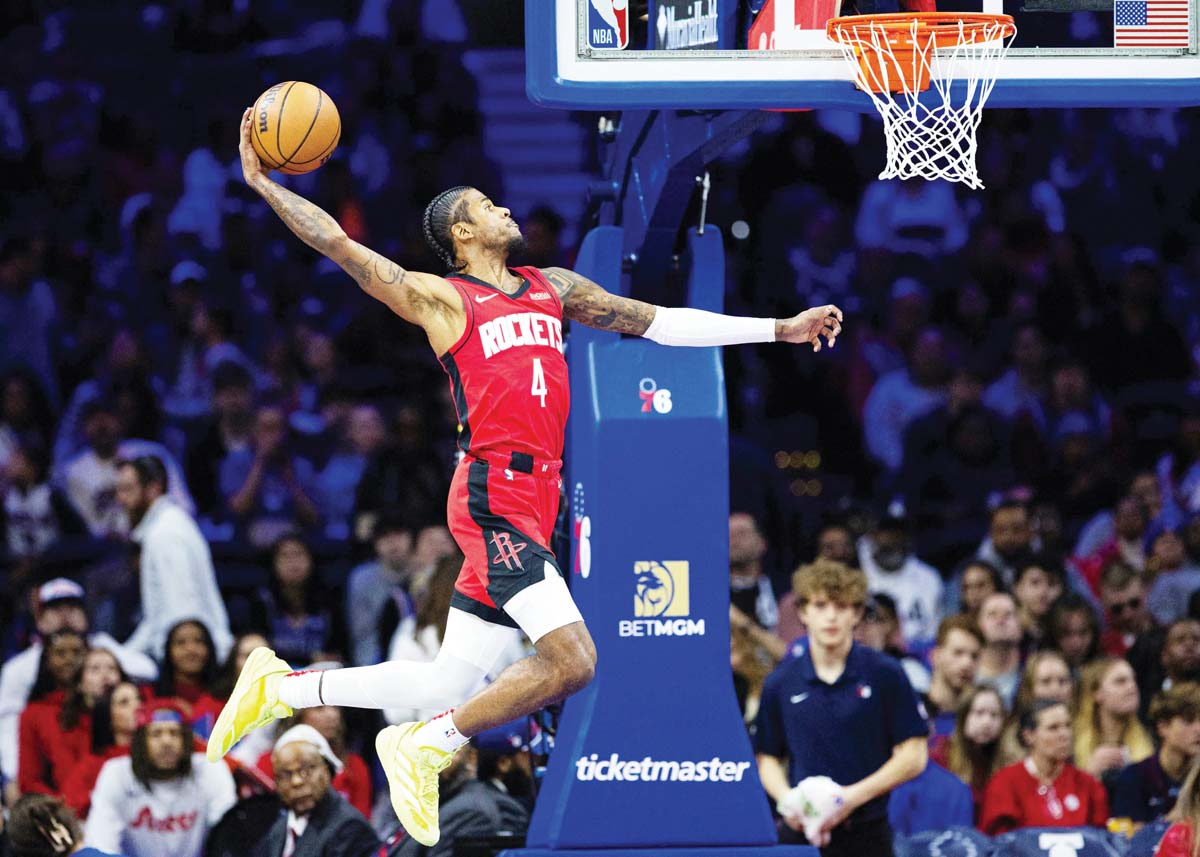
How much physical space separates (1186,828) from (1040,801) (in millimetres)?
1451

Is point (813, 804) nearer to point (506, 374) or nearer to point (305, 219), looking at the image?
point (506, 374)

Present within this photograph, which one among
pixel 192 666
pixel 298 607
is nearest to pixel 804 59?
pixel 192 666

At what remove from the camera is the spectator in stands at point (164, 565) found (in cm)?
1285

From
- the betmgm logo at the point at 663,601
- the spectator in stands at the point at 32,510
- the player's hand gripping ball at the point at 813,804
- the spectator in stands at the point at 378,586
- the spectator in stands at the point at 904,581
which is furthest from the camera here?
the spectator in stands at the point at 32,510

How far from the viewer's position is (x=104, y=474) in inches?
579

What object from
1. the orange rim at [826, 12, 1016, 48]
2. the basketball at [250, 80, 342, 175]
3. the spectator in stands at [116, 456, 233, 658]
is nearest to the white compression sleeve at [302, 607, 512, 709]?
the basketball at [250, 80, 342, 175]

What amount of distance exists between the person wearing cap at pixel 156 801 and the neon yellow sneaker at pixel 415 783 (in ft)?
9.17

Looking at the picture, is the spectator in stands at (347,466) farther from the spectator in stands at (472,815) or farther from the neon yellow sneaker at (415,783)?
the neon yellow sneaker at (415,783)

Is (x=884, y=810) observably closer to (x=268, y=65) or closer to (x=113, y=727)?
(x=113, y=727)

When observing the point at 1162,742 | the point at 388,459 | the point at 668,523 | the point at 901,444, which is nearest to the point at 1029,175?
the point at 901,444

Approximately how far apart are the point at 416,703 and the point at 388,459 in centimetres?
651

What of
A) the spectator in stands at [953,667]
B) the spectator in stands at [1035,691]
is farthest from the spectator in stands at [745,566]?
the spectator in stands at [1035,691]

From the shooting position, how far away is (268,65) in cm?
1883

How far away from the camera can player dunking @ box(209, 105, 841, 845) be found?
7.93 metres
